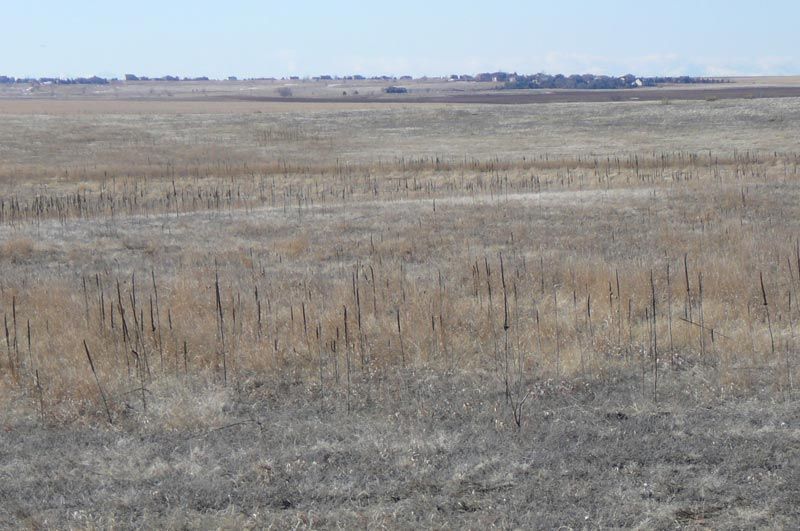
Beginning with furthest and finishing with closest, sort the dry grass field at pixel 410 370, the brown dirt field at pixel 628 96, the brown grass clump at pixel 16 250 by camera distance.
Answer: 1. the brown dirt field at pixel 628 96
2. the brown grass clump at pixel 16 250
3. the dry grass field at pixel 410 370

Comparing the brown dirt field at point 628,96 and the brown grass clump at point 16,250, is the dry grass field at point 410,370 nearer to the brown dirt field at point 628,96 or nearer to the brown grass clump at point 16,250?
the brown grass clump at point 16,250

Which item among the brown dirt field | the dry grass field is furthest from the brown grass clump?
the brown dirt field

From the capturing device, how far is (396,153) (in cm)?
4547

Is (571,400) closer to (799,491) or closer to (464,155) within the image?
(799,491)

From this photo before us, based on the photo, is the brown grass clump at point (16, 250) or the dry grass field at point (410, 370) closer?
the dry grass field at point (410, 370)

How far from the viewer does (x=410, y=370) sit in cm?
755

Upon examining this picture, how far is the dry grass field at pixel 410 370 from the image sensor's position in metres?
4.98

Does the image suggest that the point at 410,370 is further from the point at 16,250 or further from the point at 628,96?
the point at 628,96

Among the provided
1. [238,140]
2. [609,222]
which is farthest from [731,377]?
[238,140]

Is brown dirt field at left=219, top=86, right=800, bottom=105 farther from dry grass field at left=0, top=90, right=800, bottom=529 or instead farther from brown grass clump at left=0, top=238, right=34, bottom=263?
brown grass clump at left=0, top=238, right=34, bottom=263

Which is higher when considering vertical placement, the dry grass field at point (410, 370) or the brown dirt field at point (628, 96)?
the brown dirt field at point (628, 96)

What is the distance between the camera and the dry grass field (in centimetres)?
498

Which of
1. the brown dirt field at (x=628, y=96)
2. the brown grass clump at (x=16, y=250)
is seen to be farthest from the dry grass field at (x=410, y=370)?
the brown dirt field at (x=628, y=96)

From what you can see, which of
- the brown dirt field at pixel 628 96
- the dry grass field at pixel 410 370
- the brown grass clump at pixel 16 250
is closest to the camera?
the dry grass field at pixel 410 370
